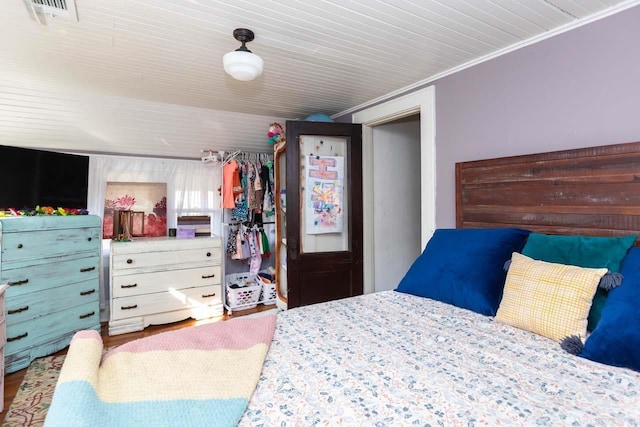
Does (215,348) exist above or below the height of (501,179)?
below

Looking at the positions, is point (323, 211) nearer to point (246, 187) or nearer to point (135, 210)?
point (246, 187)

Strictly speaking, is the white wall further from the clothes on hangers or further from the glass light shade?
the glass light shade

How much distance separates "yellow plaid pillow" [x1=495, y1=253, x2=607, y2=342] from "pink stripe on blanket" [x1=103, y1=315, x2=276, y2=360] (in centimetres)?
106

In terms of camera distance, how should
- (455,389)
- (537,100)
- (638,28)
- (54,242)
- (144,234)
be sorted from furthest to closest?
1. (144,234)
2. (54,242)
3. (537,100)
4. (638,28)
5. (455,389)

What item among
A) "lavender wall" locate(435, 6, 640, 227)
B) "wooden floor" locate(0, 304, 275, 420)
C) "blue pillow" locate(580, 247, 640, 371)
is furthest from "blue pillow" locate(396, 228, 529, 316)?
"wooden floor" locate(0, 304, 275, 420)

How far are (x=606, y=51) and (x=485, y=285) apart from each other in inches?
53.8

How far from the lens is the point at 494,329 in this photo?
1436 millimetres

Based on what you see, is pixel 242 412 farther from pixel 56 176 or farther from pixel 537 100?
pixel 56 176

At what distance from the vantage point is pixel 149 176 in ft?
12.4

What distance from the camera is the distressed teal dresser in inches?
96.0


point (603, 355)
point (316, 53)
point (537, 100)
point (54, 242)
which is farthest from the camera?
point (54, 242)

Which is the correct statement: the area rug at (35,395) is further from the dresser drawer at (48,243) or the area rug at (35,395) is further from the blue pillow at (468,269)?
the blue pillow at (468,269)

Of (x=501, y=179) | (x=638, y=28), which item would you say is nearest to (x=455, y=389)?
(x=501, y=179)

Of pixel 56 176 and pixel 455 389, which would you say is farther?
pixel 56 176
